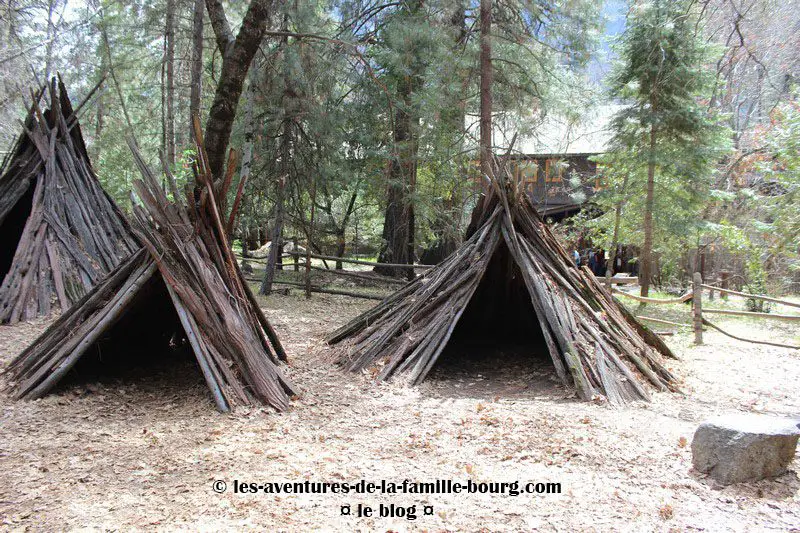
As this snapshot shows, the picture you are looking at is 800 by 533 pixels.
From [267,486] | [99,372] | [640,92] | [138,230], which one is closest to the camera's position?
[267,486]

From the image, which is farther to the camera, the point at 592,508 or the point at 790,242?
the point at 790,242

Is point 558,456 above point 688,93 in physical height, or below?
below

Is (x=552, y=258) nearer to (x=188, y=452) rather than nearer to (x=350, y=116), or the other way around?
(x=188, y=452)

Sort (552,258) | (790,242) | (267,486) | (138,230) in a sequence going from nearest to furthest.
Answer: (267,486), (138,230), (552,258), (790,242)

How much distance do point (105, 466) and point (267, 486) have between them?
39.4 inches

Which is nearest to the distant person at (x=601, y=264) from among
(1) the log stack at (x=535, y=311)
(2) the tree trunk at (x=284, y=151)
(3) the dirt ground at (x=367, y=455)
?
(2) the tree trunk at (x=284, y=151)

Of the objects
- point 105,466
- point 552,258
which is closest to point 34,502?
point 105,466

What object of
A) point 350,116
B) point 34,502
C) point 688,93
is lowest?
point 34,502

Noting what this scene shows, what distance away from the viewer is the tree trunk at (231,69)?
6.58 m

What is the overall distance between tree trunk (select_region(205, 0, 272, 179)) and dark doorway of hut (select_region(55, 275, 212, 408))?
2433 mm

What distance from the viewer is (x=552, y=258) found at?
5992 mm

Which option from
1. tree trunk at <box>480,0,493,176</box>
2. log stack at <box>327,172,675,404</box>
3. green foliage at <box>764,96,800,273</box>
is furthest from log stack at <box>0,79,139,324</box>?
green foliage at <box>764,96,800,273</box>

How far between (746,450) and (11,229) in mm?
9630

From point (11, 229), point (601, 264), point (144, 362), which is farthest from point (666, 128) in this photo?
point (11, 229)
